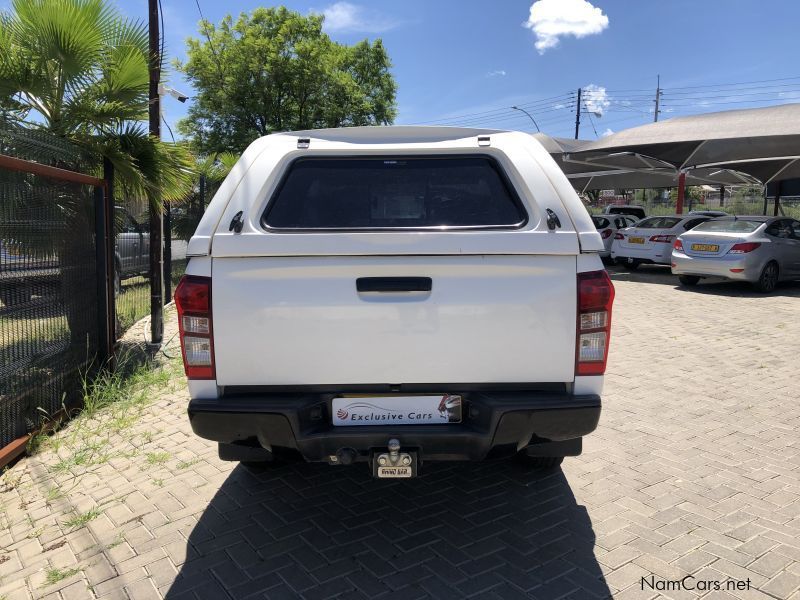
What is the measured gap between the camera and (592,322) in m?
2.64

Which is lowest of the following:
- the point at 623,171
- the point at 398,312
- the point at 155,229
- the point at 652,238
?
the point at 398,312

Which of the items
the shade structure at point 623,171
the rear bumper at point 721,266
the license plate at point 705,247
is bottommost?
the rear bumper at point 721,266

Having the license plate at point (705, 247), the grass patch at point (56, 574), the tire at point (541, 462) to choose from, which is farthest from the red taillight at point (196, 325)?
the license plate at point (705, 247)

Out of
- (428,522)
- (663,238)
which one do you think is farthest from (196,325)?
(663,238)

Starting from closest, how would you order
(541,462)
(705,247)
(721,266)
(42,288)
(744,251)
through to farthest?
1. (541,462)
2. (42,288)
3. (744,251)
4. (721,266)
5. (705,247)

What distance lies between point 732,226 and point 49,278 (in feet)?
39.0

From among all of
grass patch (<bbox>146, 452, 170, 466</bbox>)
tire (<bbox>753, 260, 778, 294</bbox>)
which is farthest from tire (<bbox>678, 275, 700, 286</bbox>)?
grass patch (<bbox>146, 452, 170, 466</bbox>)

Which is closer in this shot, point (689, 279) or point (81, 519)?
point (81, 519)

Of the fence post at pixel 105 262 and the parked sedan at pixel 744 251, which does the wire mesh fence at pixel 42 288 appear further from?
the parked sedan at pixel 744 251

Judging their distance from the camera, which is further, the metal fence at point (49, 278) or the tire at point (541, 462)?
the metal fence at point (49, 278)

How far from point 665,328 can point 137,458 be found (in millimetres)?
7109

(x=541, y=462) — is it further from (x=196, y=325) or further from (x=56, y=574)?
(x=56, y=574)

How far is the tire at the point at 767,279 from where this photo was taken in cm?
1144

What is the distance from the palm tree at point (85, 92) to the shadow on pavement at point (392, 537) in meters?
2.79
